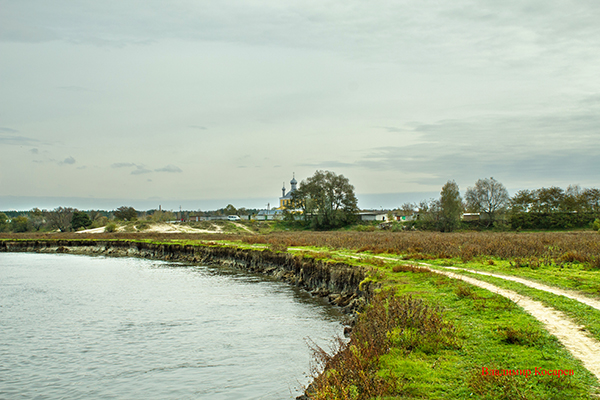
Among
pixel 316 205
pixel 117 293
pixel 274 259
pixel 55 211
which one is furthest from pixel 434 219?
pixel 55 211

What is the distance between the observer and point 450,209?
242 ft

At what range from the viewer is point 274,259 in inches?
1400

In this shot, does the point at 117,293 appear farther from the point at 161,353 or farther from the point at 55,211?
the point at 55,211

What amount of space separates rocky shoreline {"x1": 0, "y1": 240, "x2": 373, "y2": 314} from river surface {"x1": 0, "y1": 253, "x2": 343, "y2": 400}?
4.62 ft

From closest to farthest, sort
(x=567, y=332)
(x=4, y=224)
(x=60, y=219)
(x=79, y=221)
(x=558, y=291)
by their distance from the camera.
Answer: (x=567, y=332), (x=558, y=291), (x=79, y=221), (x=60, y=219), (x=4, y=224)

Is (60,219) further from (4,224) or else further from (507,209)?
(507,209)

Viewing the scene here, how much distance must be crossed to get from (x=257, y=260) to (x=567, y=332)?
30.5 m

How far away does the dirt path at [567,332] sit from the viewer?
287 inches

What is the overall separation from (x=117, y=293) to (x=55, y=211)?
105 m

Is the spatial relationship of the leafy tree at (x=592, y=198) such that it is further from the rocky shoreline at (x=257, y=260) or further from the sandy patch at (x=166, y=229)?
the rocky shoreline at (x=257, y=260)

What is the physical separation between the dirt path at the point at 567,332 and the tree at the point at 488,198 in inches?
3044

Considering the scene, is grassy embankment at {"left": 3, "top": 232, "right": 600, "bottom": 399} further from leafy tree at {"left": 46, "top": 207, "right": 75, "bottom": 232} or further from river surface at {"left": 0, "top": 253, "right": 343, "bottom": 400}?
leafy tree at {"left": 46, "top": 207, "right": 75, "bottom": 232}

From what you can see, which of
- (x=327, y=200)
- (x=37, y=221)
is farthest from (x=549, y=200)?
(x=37, y=221)

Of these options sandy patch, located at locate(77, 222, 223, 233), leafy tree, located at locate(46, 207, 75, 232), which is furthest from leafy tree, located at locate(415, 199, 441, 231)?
leafy tree, located at locate(46, 207, 75, 232)
